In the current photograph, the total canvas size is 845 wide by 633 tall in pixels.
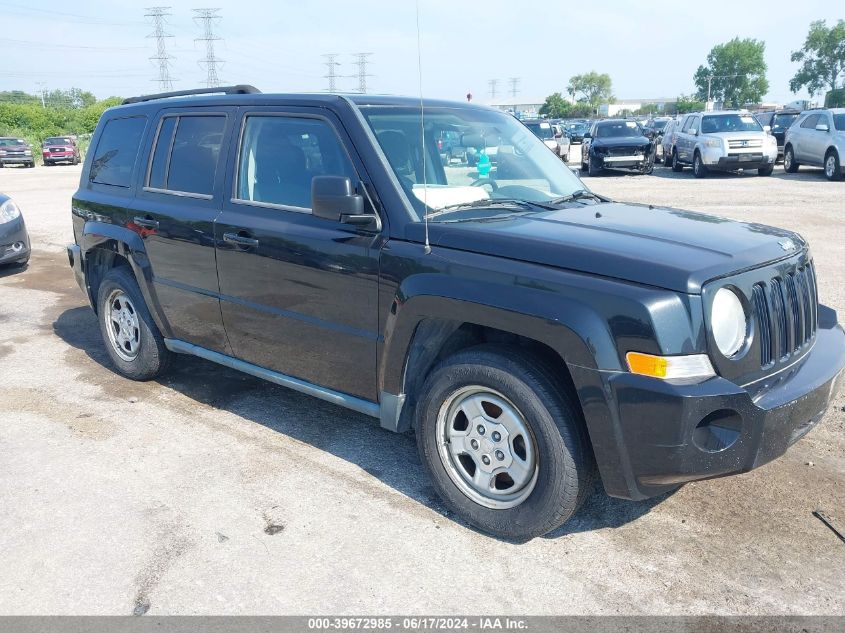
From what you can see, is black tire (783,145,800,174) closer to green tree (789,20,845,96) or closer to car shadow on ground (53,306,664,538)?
car shadow on ground (53,306,664,538)

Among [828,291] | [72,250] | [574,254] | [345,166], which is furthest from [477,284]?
[828,291]

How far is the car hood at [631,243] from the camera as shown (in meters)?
2.90

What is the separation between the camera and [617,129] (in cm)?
2319

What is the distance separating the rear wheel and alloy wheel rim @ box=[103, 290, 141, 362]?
67.0 feet

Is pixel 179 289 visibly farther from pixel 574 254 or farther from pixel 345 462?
pixel 574 254

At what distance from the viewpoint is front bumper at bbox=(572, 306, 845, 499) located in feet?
9.11

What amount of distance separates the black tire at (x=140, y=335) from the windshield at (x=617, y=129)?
19.9m

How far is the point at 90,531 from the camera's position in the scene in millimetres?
3494

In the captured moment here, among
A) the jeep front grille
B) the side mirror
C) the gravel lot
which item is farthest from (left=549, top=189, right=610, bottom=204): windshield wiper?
the gravel lot

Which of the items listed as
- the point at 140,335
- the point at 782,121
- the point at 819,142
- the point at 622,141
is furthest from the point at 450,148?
the point at 782,121

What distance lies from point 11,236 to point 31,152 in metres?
33.6

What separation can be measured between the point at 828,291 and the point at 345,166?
571 cm

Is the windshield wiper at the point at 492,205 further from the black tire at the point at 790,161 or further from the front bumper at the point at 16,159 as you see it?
the front bumper at the point at 16,159

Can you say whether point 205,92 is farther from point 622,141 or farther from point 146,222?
point 622,141
